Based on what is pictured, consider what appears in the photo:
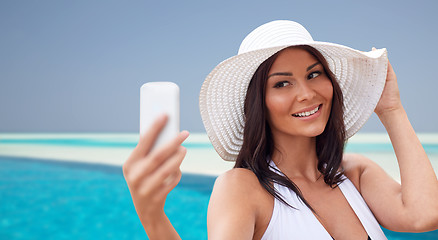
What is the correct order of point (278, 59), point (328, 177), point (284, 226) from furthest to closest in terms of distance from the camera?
1. point (328, 177)
2. point (278, 59)
3. point (284, 226)

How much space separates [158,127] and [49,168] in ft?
36.3

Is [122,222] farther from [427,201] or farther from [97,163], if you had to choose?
[97,163]

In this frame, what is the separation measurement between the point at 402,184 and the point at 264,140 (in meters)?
0.69

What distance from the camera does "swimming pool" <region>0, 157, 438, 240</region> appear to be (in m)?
5.62

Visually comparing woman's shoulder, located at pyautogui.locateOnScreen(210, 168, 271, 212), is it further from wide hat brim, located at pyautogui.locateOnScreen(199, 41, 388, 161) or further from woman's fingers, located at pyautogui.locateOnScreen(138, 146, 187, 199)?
woman's fingers, located at pyautogui.locateOnScreen(138, 146, 187, 199)

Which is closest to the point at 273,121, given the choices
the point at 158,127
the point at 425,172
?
the point at 425,172

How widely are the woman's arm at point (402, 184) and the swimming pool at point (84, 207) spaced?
3.73 m

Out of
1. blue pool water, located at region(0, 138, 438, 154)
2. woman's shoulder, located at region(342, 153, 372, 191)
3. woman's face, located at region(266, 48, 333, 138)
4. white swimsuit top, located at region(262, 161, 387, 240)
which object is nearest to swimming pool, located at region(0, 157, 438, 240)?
woman's shoulder, located at region(342, 153, 372, 191)

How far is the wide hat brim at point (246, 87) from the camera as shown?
1.73 m

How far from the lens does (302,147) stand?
1865 millimetres

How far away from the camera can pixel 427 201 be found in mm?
1676

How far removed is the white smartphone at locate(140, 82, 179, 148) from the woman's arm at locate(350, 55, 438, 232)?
1.41 metres

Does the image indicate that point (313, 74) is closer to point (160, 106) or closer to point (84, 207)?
point (160, 106)

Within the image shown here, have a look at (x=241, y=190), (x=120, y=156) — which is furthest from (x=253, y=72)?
(x=120, y=156)
